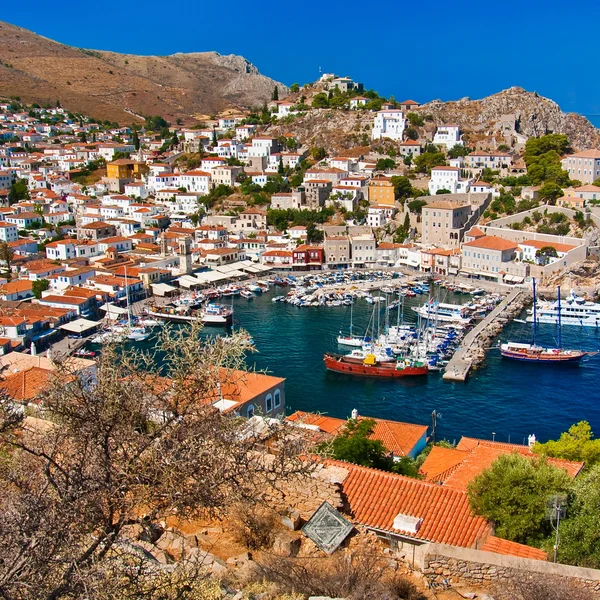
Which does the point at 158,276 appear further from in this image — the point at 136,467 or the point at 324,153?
the point at 136,467

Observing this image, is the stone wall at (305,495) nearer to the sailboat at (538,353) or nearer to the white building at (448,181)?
the sailboat at (538,353)

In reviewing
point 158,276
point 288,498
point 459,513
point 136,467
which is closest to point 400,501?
point 459,513

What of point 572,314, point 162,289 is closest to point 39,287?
point 162,289

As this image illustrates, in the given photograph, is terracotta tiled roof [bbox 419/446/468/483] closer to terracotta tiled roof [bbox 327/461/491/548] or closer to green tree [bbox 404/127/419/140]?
terracotta tiled roof [bbox 327/461/491/548]

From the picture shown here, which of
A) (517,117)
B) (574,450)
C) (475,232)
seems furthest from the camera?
(517,117)

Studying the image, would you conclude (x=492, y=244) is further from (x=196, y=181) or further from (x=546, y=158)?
(x=196, y=181)

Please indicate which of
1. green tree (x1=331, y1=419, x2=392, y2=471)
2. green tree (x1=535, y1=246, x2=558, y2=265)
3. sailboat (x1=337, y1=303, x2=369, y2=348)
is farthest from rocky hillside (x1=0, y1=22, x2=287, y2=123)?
green tree (x1=331, y1=419, x2=392, y2=471)
